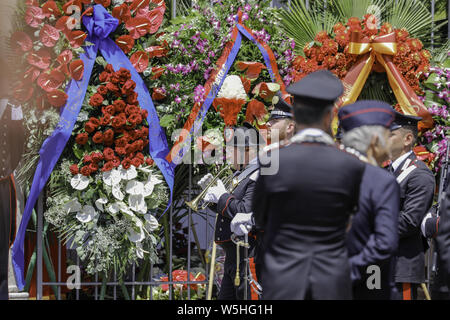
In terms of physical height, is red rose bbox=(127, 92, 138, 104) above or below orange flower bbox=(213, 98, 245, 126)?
above

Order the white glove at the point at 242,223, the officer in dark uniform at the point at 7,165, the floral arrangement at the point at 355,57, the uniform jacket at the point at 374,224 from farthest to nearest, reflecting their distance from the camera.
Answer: the floral arrangement at the point at 355,57
the white glove at the point at 242,223
the officer in dark uniform at the point at 7,165
the uniform jacket at the point at 374,224

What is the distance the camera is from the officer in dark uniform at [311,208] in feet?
10.1

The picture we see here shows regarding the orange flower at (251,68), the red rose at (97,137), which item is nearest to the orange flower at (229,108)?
the orange flower at (251,68)

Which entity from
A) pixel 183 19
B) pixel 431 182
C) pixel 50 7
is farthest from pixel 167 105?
pixel 431 182

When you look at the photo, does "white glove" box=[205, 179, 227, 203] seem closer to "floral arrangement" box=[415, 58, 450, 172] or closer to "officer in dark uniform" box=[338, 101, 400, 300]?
"officer in dark uniform" box=[338, 101, 400, 300]

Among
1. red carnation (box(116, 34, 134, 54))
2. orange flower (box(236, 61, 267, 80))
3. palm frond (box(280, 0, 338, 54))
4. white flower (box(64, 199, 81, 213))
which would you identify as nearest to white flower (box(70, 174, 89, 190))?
white flower (box(64, 199, 81, 213))

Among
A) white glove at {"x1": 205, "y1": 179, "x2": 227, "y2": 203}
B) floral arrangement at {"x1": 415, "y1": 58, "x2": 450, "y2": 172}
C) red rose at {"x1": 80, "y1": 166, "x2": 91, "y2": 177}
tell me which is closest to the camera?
white glove at {"x1": 205, "y1": 179, "x2": 227, "y2": 203}

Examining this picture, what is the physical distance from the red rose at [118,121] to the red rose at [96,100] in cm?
17

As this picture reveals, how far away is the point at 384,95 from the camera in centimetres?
606

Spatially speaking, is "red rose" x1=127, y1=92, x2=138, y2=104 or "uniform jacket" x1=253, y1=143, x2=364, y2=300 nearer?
"uniform jacket" x1=253, y1=143, x2=364, y2=300

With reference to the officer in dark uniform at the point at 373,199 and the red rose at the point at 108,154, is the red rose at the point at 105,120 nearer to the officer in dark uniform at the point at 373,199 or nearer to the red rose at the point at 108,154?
the red rose at the point at 108,154

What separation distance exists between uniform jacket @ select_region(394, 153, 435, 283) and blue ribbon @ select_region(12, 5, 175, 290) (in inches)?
77.6

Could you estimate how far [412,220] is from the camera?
4527 mm

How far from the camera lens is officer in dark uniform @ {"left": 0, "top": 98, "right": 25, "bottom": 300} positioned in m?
4.47
